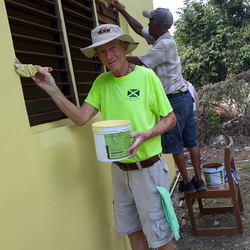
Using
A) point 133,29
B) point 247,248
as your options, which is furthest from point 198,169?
point 133,29

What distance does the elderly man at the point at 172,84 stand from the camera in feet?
8.82

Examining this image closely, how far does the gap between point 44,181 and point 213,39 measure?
13372 mm

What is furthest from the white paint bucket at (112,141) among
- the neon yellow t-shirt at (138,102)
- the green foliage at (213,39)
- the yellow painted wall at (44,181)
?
the green foliage at (213,39)

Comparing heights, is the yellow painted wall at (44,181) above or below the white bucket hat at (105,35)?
below

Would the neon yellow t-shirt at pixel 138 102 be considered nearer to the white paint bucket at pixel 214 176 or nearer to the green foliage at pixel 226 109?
the white paint bucket at pixel 214 176

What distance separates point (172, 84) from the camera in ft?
9.34

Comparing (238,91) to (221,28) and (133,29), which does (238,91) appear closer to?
(133,29)

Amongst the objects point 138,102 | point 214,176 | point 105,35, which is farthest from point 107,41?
point 214,176

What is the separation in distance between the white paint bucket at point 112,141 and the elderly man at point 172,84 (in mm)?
1184

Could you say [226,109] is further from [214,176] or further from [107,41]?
[107,41]

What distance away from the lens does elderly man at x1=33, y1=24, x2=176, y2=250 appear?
1955 millimetres

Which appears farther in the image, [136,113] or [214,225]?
[214,225]

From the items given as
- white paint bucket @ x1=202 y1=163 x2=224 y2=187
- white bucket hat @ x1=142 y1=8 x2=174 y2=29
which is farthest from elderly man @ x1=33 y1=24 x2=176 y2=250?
white paint bucket @ x1=202 y1=163 x2=224 y2=187

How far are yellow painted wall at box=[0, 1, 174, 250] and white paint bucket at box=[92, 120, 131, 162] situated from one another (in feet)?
1.24
